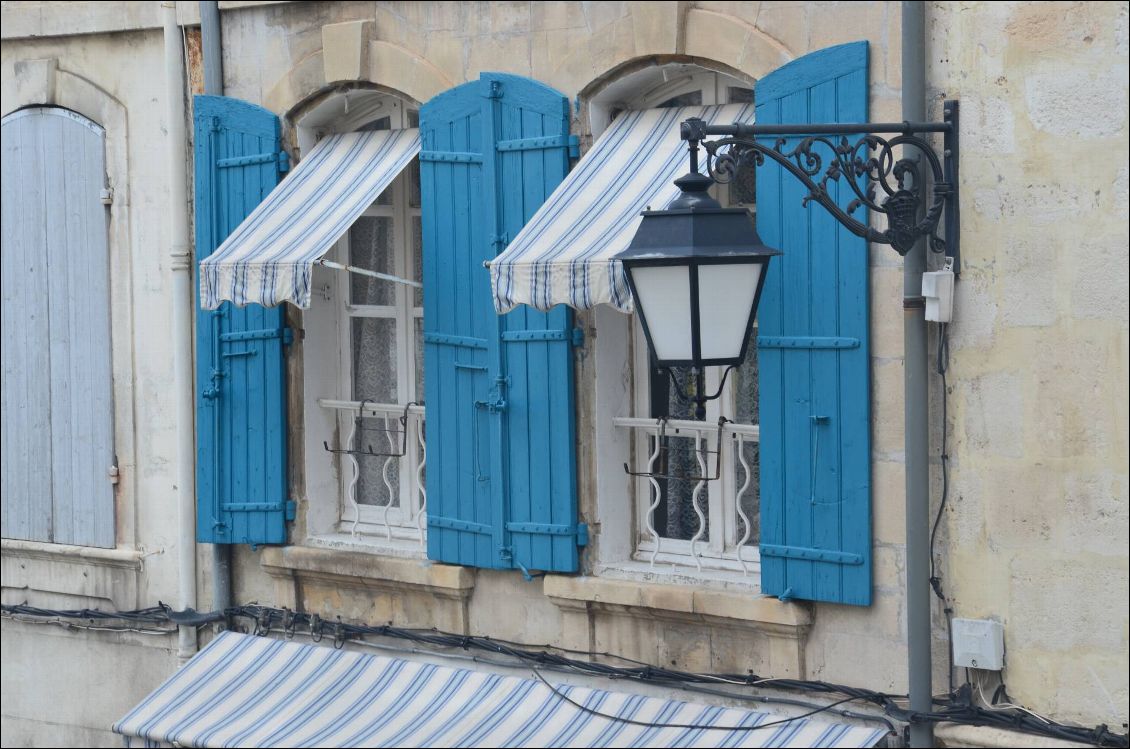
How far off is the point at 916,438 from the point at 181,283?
4.34 metres

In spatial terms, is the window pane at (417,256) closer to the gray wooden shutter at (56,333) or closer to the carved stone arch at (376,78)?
the carved stone arch at (376,78)

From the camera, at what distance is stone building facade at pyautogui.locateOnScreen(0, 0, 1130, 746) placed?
23.3 feet

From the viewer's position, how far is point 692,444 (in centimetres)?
858

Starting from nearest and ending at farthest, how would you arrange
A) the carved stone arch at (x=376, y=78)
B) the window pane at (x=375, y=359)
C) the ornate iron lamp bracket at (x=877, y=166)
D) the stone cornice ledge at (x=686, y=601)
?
the ornate iron lamp bracket at (x=877, y=166), the stone cornice ledge at (x=686, y=601), the carved stone arch at (x=376, y=78), the window pane at (x=375, y=359)

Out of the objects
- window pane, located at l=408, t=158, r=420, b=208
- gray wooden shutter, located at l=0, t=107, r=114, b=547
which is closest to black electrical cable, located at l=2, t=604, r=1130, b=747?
gray wooden shutter, located at l=0, t=107, r=114, b=547

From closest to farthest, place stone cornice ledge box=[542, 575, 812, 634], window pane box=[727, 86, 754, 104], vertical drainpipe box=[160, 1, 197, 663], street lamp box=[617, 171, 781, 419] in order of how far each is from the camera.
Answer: street lamp box=[617, 171, 781, 419] → stone cornice ledge box=[542, 575, 812, 634] → window pane box=[727, 86, 754, 104] → vertical drainpipe box=[160, 1, 197, 663]

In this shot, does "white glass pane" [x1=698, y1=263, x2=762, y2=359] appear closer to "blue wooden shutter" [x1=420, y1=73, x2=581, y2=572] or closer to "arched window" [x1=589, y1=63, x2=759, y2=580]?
"arched window" [x1=589, y1=63, x2=759, y2=580]

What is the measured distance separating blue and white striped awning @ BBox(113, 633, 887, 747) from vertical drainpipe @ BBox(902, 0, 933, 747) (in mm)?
353

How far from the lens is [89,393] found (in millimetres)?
10656

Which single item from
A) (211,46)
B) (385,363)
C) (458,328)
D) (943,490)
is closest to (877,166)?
(943,490)

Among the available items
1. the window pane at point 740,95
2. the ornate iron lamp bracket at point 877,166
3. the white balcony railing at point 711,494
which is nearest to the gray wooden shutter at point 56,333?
the white balcony railing at point 711,494

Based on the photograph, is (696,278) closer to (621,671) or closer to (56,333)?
(621,671)

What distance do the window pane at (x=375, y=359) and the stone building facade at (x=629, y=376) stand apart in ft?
0.84

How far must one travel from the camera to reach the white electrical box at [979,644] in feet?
24.2
